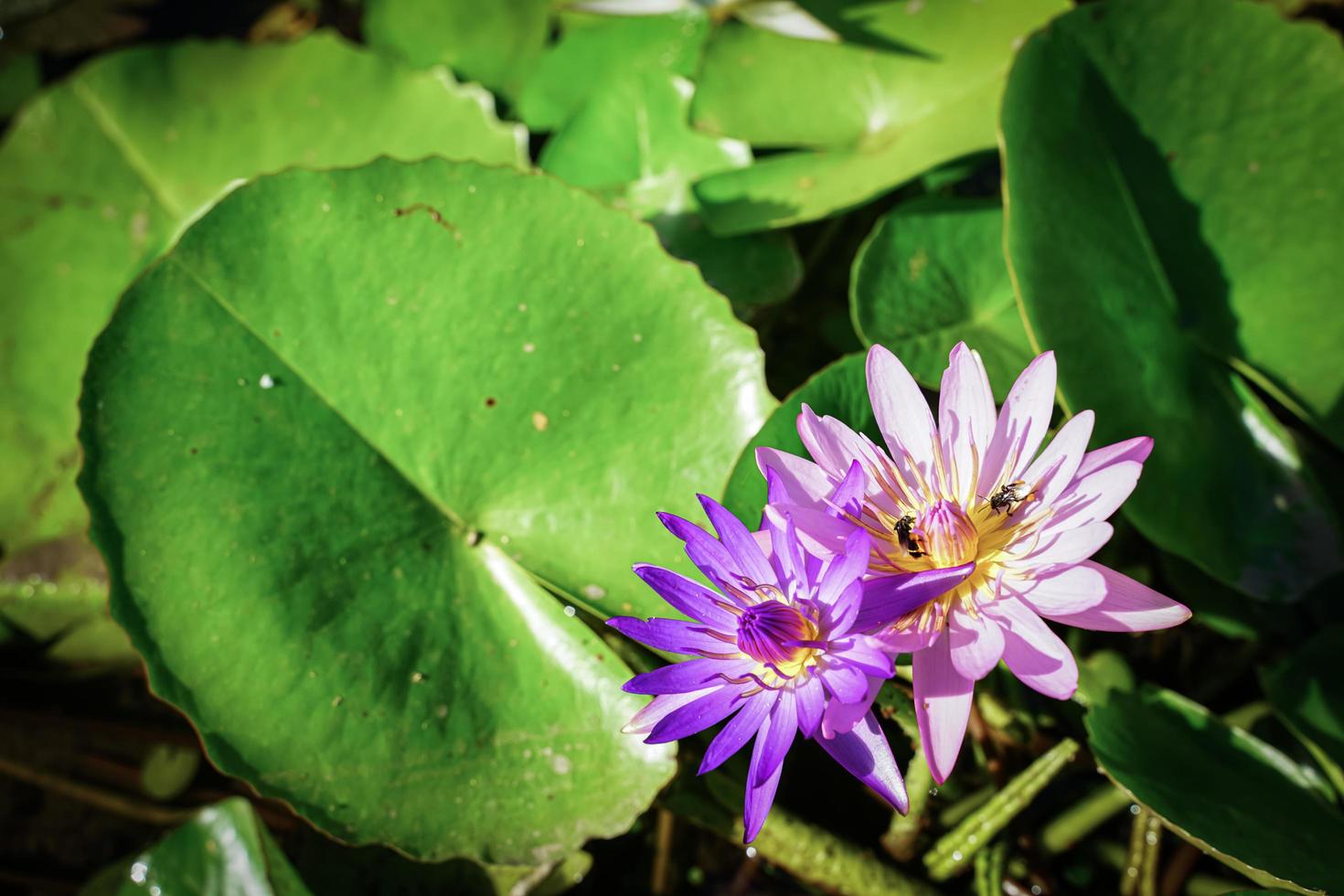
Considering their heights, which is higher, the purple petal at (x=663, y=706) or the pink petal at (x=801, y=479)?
the pink petal at (x=801, y=479)

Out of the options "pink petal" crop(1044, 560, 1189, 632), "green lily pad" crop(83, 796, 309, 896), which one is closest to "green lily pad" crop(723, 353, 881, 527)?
"pink petal" crop(1044, 560, 1189, 632)

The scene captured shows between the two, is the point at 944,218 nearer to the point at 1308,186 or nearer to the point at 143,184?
the point at 1308,186

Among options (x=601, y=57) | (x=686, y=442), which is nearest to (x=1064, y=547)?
(x=686, y=442)

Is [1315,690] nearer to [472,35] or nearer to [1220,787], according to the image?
[1220,787]

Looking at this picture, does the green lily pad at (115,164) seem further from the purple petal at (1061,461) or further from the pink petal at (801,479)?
the purple petal at (1061,461)

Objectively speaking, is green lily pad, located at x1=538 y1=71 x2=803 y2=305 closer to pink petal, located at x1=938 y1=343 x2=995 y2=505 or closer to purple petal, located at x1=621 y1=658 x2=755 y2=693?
pink petal, located at x1=938 y1=343 x2=995 y2=505

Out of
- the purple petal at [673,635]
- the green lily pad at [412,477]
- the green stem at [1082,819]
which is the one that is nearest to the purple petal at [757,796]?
the purple petal at [673,635]
